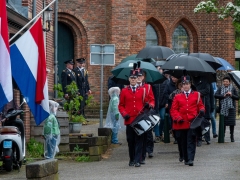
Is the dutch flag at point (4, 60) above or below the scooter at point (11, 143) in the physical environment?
above

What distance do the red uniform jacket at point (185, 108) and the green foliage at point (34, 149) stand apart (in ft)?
11.4

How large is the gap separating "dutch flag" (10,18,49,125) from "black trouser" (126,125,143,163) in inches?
153

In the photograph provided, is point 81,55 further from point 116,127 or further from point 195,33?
point 116,127

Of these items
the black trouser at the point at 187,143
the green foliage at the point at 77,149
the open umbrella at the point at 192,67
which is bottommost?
the green foliage at the point at 77,149

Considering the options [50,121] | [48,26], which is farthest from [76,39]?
[50,121]

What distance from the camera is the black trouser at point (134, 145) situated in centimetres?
1608

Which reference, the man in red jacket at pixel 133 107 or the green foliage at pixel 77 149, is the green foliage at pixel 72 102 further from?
the man in red jacket at pixel 133 107

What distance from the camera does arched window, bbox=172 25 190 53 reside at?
40500 mm

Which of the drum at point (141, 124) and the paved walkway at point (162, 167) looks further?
the drum at point (141, 124)

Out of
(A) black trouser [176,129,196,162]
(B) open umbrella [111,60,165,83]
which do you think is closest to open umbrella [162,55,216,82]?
(B) open umbrella [111,60,165,83]

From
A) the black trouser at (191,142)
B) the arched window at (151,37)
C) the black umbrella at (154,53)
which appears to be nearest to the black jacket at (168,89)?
the black umbrella at (154,53)

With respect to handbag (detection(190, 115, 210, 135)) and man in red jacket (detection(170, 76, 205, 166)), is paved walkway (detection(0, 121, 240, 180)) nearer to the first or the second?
man in red jacket (detection(170, 76, 205, 166))

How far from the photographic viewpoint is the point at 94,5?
33.8m

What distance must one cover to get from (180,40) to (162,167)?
2520 centimetres
